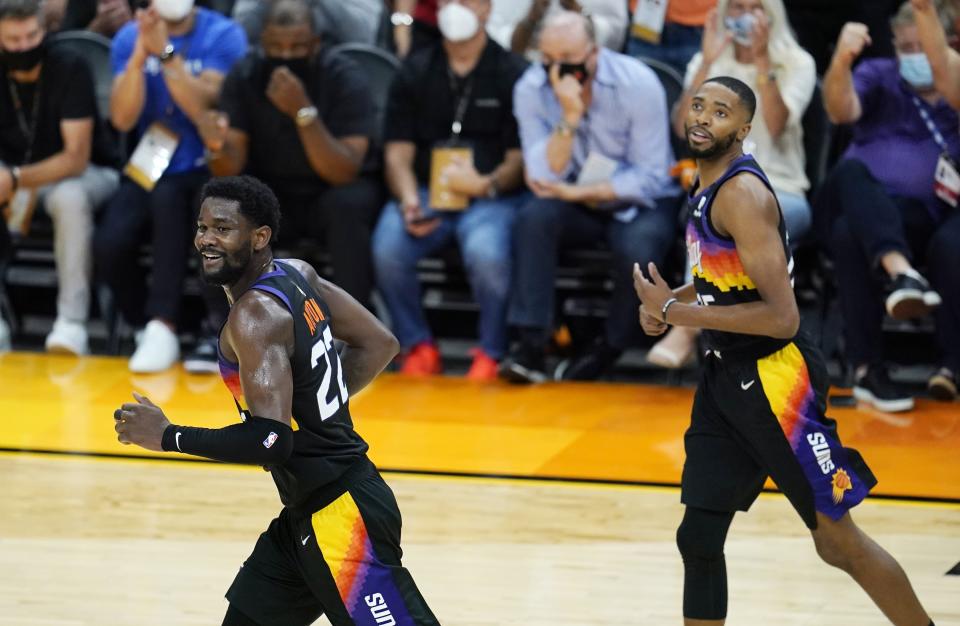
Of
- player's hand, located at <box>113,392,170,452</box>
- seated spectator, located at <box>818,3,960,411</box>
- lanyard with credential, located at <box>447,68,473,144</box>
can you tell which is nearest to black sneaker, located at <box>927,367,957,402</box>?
seated spectator, located at <box>818,3,960,411</box>

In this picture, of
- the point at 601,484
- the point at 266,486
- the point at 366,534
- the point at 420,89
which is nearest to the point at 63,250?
the point at 420,89

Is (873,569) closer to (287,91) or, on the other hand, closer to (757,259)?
(757,259)

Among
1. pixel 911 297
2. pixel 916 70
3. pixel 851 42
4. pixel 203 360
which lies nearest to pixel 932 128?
pixel 916 70

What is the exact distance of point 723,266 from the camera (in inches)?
153

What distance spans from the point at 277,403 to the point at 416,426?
315 centimetres

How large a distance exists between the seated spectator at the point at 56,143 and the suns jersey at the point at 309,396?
4.34 metres

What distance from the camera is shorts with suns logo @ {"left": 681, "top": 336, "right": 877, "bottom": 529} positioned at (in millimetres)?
3857

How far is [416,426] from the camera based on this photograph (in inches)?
252

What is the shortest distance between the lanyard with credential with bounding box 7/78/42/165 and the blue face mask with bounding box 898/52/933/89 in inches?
165

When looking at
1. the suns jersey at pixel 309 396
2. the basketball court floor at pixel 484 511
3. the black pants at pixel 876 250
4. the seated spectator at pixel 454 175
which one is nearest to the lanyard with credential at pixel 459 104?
the seated spectator at pixel 454 175

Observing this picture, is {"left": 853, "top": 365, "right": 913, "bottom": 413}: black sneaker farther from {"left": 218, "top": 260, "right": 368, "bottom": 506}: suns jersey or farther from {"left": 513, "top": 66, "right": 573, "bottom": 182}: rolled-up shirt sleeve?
{"left": 218, "top": 260, "right": 368, "bottom": 506}: suns jersey

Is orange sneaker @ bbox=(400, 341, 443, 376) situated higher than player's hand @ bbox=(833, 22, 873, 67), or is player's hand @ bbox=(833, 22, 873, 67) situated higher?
player's hand @ bbox=(833, 22, 873, 67)

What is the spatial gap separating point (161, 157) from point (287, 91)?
0.85 m

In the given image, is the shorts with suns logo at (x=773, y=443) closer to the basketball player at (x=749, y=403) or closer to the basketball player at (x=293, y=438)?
the basketball player at (x=749, y=403)
